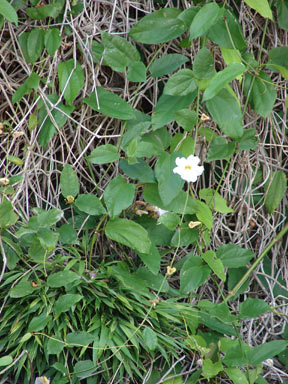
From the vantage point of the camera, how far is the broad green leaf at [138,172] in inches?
55.3

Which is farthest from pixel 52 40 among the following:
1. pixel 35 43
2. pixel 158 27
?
pixel 158 27

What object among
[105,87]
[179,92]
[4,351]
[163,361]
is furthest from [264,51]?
[4,351]

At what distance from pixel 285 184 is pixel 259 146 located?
140 millimetres

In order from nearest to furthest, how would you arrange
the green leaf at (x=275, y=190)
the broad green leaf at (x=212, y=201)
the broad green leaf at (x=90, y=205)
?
the broad green leaf at (x=90, y=205) → the broad green leaf at (x=212, y=201) → the green leaf at (x=275, y=190)

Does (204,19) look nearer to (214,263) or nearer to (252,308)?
(214,263)

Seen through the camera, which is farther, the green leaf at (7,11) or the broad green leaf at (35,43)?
the broad green leaf at (35,43)

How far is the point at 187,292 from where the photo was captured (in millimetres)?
1387

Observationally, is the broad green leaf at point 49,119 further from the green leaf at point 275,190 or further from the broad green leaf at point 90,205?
the green leaf at point 275,190

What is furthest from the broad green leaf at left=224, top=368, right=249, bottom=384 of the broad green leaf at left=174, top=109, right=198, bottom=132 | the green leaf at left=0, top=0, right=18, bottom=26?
the green leaf at left=0, top=0, right=18, bottom=26

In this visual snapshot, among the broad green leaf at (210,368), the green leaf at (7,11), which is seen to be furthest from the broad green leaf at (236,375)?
the green leaf at (7,11)

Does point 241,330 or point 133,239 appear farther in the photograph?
point 241,330

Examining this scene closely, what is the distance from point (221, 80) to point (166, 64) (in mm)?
206

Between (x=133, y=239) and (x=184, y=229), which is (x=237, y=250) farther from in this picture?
(x=133, y=239)

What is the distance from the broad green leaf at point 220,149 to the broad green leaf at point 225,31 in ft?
0.82
